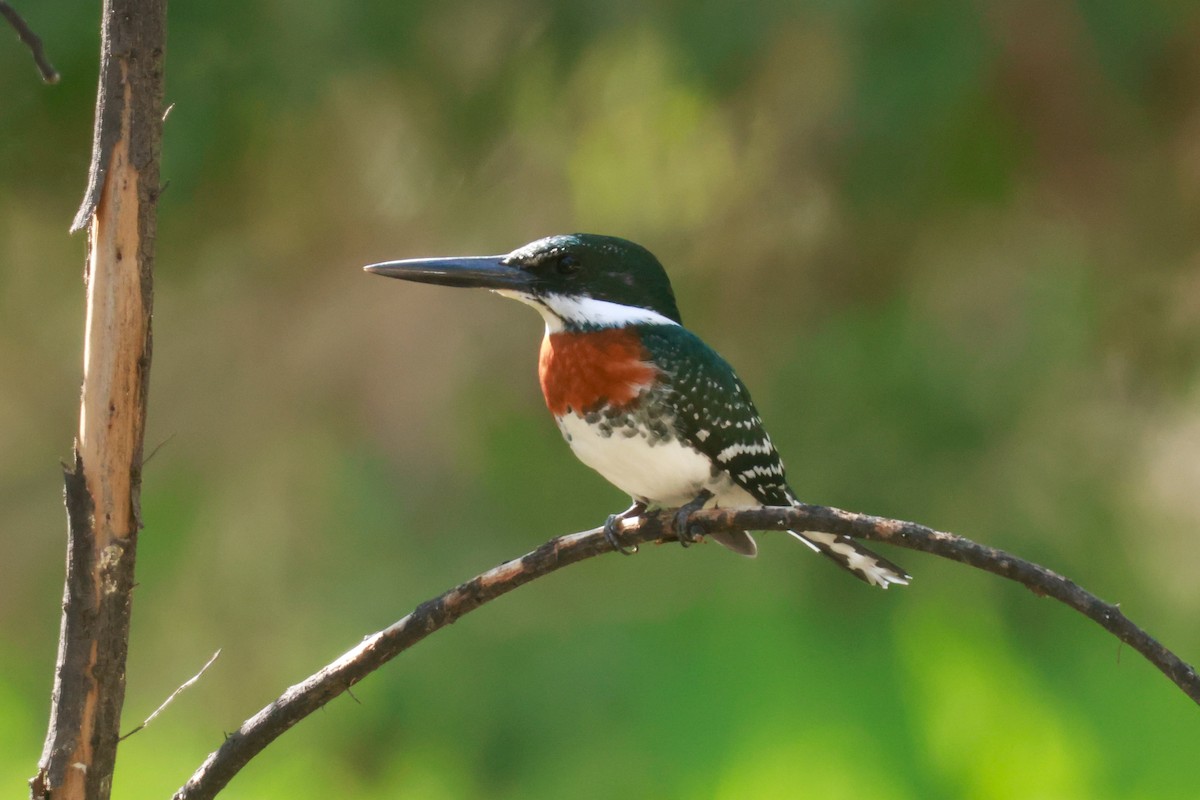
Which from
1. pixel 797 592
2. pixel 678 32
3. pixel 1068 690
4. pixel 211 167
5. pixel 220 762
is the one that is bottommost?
pixel 220 762

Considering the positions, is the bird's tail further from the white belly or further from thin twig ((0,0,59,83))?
thin twig ((0,0,59,83))

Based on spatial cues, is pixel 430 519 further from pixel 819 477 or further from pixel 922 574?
A: pixel 922 574

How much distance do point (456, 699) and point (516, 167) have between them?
46.0 inches

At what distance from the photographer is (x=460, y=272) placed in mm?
1429

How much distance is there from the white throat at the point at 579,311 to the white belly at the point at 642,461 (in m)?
0.12

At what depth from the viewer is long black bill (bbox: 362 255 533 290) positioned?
1.41 meters

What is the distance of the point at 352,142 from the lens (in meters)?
2.88

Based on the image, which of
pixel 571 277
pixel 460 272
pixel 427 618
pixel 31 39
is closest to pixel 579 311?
pixel 571 277


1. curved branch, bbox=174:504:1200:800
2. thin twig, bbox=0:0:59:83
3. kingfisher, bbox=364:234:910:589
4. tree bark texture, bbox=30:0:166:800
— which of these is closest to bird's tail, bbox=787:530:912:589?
kingfisher, bbox=364:234:910:589

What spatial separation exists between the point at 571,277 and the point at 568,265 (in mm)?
17

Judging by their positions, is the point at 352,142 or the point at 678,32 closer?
the point at 678,32

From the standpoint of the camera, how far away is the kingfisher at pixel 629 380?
145cm

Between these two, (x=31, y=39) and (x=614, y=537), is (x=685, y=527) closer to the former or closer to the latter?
(x=614, y=537)

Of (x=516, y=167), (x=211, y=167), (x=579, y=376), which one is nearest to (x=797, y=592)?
(x=516, y=167)
